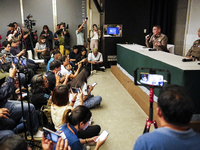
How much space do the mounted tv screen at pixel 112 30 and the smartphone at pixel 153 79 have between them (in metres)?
5.09

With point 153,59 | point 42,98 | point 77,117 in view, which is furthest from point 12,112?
point 153,59

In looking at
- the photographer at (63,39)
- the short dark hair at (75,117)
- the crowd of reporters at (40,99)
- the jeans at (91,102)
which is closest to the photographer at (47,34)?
the photographer at (63,39)

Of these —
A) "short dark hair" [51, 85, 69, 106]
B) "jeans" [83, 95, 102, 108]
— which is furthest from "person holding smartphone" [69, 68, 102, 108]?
"short dark hair" [51, 85, 69, 106]

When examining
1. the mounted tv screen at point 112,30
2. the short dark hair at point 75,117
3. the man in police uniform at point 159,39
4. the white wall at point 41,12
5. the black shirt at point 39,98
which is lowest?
the black shirt at point 39,98

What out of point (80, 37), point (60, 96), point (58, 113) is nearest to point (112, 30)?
point (80, 37)

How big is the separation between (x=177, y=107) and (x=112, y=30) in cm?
580

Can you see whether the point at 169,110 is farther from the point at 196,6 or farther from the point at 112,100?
the point at 196,6

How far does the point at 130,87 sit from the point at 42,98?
2000 mm

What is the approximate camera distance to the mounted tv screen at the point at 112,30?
6402mm

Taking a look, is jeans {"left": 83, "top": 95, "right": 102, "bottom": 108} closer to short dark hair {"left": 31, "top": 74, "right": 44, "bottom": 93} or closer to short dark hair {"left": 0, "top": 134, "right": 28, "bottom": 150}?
short dark hair {"left": 31, "top": 74, "right": 44, "bottom": 93}

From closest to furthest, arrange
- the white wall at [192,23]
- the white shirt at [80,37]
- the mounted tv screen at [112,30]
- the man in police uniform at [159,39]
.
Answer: the man in police uniform at [159,39]
the white wall at [192,23]
the mounted tv screen at [112,30]
the white shirt at [80,37]

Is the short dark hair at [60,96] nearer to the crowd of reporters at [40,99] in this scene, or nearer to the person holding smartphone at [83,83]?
the crowd of reporters at [40,99]

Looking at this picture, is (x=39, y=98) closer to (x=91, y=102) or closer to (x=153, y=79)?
(x=91, y=102)

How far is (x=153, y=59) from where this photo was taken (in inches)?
124
